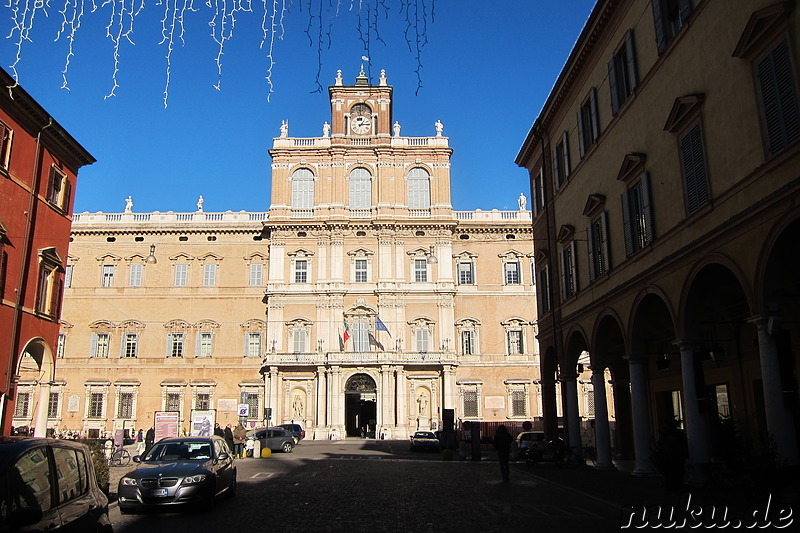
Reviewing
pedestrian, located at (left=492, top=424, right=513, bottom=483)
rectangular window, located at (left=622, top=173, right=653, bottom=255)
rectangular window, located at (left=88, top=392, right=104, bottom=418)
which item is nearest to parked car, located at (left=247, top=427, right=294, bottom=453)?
rectangular window, located at (left=88, top=392, right=104, bottom=418)

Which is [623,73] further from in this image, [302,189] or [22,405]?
[22,405]

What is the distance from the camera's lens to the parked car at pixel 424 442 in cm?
3856

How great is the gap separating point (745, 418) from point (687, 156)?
367 inches

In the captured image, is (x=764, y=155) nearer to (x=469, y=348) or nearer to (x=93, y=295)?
(x=469, y=348)

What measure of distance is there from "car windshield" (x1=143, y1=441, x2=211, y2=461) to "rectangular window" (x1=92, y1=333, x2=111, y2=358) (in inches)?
1686

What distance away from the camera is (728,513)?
12039 millimetres

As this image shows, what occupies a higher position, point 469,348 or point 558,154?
point 558,154

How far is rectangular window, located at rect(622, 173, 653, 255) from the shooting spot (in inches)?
703

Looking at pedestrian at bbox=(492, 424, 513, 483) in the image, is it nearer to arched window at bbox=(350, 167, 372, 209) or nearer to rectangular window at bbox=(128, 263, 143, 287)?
arched window at bbox=(350, 167, 372, 209)

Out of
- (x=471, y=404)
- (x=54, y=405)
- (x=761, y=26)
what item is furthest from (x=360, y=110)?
(x=761, y=26)

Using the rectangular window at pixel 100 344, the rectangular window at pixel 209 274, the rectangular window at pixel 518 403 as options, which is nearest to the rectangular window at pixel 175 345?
the rectangular window at pixel 209 274

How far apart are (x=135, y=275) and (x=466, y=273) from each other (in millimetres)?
26848

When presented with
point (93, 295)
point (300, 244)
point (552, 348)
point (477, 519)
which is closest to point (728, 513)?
point (477, 519)

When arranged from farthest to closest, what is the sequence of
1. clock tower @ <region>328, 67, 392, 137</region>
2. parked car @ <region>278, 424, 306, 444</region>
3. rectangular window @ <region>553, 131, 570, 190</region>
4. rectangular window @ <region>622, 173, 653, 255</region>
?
clock tower @ <region>328, 67, 392, 137</region>, parked car @ <region>278, 424, 306, 444</region>, rectangular window @ <region>553, 131, 570, 190</region>, rectangular window @ <region>622, 173, 653, 255</region>
